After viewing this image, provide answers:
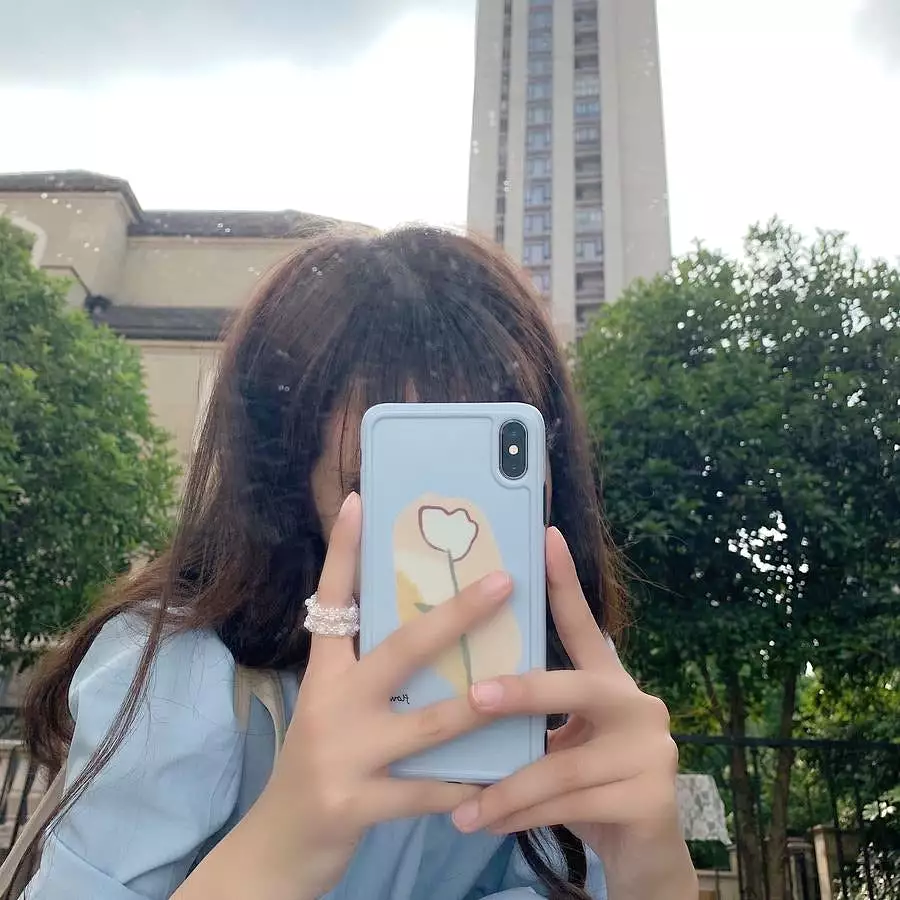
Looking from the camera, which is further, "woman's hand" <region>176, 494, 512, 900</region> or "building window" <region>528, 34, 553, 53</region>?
"building window" <region>528, 34, 553, 53</region>

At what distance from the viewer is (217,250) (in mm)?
3014

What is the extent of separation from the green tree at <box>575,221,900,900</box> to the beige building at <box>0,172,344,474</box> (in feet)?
4.66

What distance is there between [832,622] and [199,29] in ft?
6.91

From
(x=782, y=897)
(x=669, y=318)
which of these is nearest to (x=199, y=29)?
(x=669, y=318)

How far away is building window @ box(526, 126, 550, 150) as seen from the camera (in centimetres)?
285

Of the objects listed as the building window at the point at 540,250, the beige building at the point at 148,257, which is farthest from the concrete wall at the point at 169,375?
the building window at the point at 540,250

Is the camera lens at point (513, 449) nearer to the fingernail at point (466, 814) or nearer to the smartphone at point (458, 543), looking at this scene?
the smartphone at point (458, 543)

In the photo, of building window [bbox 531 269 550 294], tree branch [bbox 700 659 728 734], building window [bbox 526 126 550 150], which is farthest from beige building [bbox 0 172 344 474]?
tree branch [bbox 700 659 728 734]

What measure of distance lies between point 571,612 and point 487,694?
0.05m

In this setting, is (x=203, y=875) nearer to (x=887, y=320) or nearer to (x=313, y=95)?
(x=887, y=320)

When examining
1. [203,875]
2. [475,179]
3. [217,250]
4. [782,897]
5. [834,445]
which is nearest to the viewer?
[203,875]

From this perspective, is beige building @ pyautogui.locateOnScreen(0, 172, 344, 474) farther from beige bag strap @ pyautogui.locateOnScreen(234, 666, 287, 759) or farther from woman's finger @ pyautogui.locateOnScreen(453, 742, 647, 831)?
woman's finger @ pyautogui.locateOnScreen(453, 742, 647, 831)

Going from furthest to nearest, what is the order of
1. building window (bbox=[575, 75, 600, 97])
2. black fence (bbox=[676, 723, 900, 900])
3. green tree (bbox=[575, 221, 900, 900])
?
1. building window (bbox=[575, 75, 600, 97])
2. black fence (bbox=[676, 723, 900, 900])
3. green tree (bbox=[575, 221, 900, 900])

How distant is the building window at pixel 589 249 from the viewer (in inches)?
131
